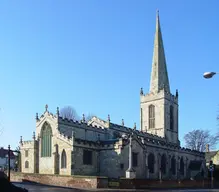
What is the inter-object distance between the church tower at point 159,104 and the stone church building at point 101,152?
52 centimetres

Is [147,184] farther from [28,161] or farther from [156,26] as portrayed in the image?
[156,26]

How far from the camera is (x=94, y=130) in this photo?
58844 millimetres

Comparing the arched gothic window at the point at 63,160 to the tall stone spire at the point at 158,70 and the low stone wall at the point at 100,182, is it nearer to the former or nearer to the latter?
the low stone wall at the point at 100,182

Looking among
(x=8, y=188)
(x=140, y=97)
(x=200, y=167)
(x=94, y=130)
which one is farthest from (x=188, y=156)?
(x=8, y=188)

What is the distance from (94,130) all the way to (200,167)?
79.4 feet

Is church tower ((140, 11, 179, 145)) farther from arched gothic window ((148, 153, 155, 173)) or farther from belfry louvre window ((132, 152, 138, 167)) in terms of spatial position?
belfry louvre window ((132, 152, 138, 167))

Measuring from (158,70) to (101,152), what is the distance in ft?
98.8

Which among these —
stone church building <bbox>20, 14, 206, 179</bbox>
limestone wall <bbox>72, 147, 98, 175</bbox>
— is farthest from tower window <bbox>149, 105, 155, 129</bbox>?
limestone wall <bbox>72, 147, 98, 175</bbox>

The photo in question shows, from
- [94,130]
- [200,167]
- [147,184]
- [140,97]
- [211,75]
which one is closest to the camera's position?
[211,75]

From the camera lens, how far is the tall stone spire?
75.9m

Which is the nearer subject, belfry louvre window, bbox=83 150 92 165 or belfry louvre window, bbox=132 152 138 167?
belfry louvre window, bbox=83 150 92 165

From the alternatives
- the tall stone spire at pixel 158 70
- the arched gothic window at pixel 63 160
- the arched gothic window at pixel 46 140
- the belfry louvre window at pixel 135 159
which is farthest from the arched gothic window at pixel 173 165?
the arched gothic window at pixel 46 140

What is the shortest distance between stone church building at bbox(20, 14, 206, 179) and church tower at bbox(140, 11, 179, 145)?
0.52m

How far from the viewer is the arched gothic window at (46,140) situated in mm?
52688
